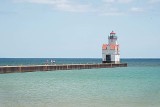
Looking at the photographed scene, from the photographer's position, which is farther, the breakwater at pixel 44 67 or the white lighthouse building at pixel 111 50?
the white lighthouse building at pixel 111 50

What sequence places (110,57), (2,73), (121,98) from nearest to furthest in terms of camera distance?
(121,98) < (2,73) < (110,57)

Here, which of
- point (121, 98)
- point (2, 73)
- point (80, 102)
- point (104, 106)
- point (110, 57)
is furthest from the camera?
point (110, 57)

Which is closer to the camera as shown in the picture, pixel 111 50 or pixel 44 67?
pixel 44 67

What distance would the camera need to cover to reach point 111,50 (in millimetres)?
83625

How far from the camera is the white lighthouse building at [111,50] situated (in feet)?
275

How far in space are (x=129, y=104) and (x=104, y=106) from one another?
197 cm

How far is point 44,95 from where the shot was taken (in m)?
30.5

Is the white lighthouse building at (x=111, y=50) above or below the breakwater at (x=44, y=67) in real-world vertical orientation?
above

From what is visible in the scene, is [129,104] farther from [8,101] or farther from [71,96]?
[8,101]

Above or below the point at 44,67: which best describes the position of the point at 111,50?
above

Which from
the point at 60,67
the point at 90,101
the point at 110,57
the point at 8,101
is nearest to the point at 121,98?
the point at 90,101

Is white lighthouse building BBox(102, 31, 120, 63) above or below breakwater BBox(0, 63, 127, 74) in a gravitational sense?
above

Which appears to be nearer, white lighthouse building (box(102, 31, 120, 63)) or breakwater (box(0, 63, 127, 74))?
breakwater (box(0, 63, 127, 74))

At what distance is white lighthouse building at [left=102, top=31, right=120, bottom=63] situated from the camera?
275 feet
